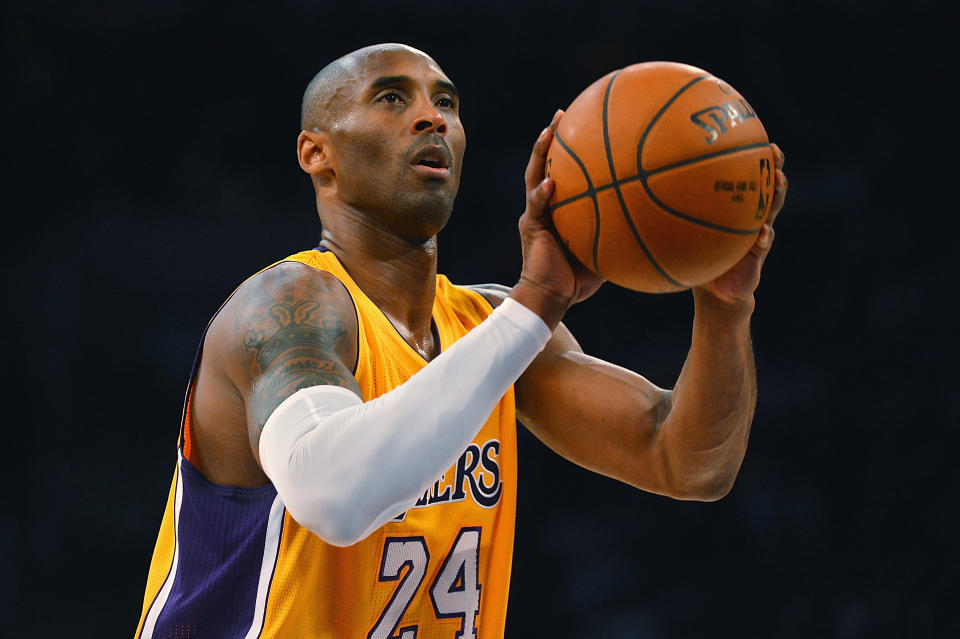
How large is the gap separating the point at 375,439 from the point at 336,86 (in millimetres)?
1119

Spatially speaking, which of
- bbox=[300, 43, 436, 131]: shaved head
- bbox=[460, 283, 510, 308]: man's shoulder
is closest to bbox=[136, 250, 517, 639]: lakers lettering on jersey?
bbox=[300, 43, 436, 131]: shaved head

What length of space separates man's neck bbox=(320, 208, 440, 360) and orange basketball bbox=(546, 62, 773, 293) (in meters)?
0.63

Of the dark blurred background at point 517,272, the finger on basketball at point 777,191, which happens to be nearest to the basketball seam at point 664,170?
the finger on basketball at point 777,191

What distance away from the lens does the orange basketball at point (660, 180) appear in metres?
1.73

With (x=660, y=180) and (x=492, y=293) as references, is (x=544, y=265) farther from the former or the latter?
(x=492, y=293)

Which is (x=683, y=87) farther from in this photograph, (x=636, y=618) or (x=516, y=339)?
(x=636, y=618)

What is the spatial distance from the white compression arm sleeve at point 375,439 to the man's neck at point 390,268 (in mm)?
674

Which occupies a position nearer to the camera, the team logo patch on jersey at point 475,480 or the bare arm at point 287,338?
the bare arm at point 287,338

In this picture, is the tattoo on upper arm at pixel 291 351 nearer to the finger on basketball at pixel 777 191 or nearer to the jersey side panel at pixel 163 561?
the jersey side panel at pixel 163 561

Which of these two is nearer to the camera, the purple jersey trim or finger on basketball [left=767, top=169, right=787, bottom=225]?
finger on basketball [left=767, top=169, right=787, bottom=225]

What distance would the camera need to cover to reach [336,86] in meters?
2.39

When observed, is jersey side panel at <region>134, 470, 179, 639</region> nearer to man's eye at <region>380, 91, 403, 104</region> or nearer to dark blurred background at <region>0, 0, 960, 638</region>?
man's eye at <region>380, 91, 403, 104</region>

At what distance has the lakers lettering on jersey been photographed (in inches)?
79.4

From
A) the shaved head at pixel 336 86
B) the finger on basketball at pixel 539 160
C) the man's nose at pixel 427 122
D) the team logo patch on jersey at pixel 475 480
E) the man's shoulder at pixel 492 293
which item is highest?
the shaved head at pixel 336 86
